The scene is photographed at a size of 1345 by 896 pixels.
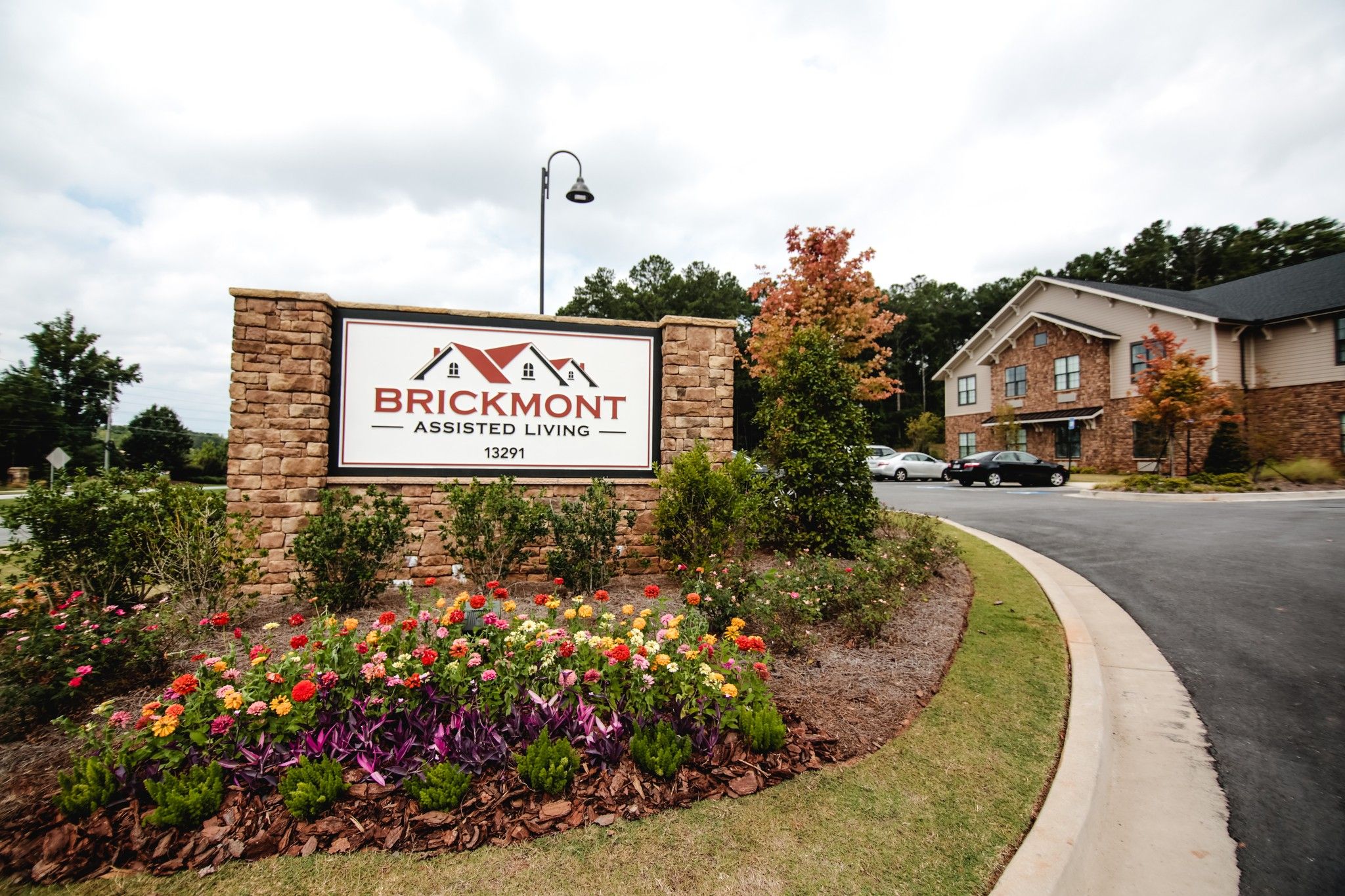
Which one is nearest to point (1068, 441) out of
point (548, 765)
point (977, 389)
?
point (977, 389)

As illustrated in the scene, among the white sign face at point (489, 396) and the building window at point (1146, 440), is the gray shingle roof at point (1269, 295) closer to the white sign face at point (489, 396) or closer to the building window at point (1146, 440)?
the building window at point (1146, 440)

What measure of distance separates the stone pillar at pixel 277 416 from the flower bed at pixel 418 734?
8.95 ft

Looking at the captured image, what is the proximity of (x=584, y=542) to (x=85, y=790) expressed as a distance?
12.8 feet

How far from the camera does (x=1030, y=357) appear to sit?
29375 mm

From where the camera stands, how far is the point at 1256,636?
5.21 metres

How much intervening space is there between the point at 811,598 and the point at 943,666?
3.70 feet

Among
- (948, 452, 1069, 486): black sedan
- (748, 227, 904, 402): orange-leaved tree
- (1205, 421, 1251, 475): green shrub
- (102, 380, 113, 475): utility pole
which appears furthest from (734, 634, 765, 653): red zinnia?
(102, 380, 113, 475): utility pole

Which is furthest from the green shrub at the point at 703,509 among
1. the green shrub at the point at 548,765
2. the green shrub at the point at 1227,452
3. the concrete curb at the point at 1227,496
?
the green shrub at the point at 1227,452

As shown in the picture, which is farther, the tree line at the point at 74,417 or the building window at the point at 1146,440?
the tree line at the point at 74,417

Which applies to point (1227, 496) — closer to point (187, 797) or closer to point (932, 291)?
point (187, 797)

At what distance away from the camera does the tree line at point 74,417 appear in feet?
112

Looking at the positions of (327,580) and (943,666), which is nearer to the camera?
(943,666)

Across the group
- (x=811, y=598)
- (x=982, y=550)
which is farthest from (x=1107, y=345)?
(x=811, y=598)

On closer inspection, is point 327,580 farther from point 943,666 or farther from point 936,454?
point 936,454
